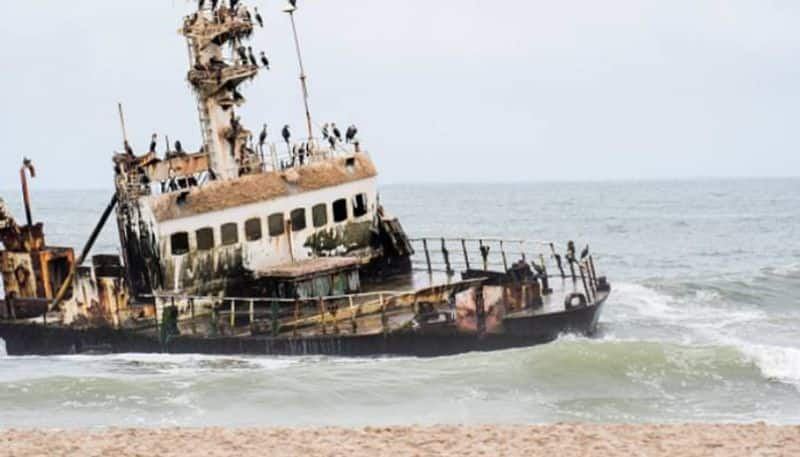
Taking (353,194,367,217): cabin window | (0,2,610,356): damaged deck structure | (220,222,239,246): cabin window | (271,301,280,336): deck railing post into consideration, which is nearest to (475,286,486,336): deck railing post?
(0,2,610,356): damaged deck structure

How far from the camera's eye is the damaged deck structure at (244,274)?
25297 mm

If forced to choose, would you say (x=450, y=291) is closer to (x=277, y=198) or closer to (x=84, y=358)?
(x=277, y=198)

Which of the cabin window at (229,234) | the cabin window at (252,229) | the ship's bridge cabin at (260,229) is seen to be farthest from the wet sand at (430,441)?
the cabin window at (252,229)

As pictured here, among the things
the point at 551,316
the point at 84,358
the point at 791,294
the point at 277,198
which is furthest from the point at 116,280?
the point at 791,294

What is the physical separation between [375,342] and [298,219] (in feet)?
13.3

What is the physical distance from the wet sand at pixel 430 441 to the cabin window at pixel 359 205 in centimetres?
1214

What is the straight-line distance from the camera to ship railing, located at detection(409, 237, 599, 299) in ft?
89.7

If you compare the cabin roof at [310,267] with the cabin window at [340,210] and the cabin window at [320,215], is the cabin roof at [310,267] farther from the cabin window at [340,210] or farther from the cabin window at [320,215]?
the cabin window at [340,210]

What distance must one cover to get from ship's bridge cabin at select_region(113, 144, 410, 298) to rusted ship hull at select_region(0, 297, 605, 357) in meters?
1.11

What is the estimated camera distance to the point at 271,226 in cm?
2752

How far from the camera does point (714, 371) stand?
23141 millimetres

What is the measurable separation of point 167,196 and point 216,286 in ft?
6.45

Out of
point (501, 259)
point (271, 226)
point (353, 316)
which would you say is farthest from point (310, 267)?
point (501, 259)

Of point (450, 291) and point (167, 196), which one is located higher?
point (167, 196)
